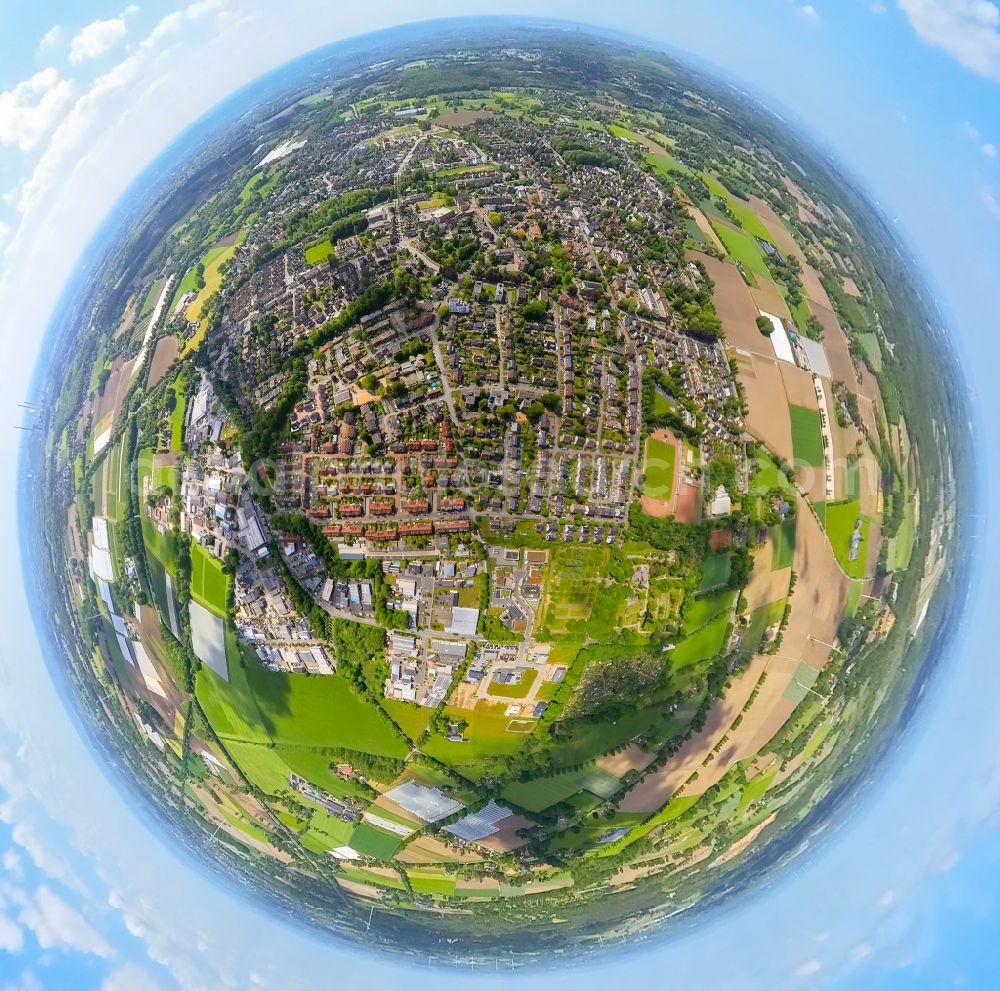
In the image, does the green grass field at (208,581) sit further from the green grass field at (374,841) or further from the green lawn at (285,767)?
the green grass field at (374,841)

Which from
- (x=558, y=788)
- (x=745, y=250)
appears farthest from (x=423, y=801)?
(x=745, y=250)

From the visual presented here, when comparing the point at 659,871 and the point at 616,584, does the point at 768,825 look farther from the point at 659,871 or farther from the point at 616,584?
the point at 616,584

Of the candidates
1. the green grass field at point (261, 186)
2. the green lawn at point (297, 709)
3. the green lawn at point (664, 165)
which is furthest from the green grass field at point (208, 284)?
the green lawn at point (664, 165)

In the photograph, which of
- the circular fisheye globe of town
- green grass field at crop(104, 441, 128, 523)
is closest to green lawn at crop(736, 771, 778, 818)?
the circular fisheye globe of town

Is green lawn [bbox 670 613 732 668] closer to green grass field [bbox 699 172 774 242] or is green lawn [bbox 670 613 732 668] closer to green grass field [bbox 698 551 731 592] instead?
green grass field [bbox 698 551 731 592]

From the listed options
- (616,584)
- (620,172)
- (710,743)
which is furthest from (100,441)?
(710,743)

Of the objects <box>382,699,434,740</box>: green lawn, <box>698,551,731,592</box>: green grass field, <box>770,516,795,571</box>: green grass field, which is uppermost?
<box>770,516,795,571</box>: green grass field
